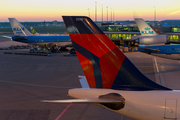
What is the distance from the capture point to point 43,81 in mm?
22391

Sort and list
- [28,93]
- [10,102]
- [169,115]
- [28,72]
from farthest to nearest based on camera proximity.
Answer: [28,72], [28,93], [10,102], [169,115]

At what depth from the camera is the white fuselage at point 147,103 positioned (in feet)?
24.6

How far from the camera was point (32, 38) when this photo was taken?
49031mm

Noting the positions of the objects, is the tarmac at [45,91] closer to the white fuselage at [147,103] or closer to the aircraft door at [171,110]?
the white fuselage at [147,103]

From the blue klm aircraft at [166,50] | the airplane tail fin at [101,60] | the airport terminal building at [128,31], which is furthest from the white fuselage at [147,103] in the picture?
the airport terminal building at [128,31]

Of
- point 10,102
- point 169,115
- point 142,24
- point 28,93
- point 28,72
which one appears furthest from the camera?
point 142,24

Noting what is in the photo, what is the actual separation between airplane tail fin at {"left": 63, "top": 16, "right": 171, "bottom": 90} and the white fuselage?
1.08ft

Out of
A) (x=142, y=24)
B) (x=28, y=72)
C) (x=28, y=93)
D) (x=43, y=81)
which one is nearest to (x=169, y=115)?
(x=28, y=93)

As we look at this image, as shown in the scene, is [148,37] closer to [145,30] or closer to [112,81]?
[145,30]

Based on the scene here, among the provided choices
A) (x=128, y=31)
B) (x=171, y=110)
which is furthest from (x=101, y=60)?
(x=128, y=31)

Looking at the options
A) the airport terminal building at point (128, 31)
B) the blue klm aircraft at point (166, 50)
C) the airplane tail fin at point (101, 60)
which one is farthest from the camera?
the airport terminal building at point (128, 31)

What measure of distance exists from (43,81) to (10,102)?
22.1ft

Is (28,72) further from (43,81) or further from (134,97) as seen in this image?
(134,97)

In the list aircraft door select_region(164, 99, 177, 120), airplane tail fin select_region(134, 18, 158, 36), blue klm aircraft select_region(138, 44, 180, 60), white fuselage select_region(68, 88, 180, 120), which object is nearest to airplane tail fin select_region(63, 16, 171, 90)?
white fuselage select_region(68, 88, 180, 120)
